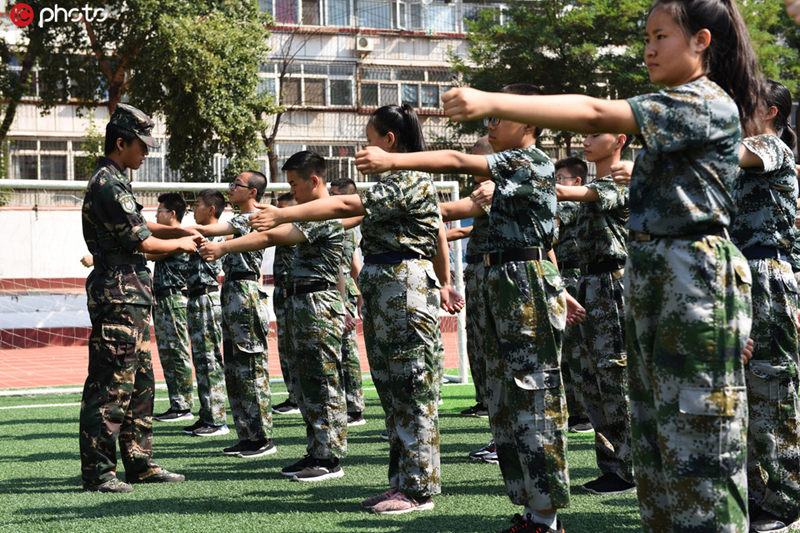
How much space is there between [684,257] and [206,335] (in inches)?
233

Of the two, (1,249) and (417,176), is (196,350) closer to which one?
(417,176)

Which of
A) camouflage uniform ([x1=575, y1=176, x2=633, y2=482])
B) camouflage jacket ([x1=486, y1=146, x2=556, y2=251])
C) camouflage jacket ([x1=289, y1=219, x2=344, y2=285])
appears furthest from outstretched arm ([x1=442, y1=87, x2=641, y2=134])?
camouflage jacket ([x1=289, y1=219, x2=344, y2=285])

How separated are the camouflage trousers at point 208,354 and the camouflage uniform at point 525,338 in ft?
14.4

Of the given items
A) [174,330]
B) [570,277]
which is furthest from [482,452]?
[174,330]

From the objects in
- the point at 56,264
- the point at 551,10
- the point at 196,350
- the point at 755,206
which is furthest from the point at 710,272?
the point at 551,10

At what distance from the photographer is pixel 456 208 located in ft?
17.4

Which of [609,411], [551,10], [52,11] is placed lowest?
[609,411]

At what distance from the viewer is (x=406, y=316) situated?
4.63 m

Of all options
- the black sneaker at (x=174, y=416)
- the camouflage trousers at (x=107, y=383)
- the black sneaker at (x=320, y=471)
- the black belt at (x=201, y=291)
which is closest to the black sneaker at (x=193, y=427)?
the black sneaker at (x=174, y=416)

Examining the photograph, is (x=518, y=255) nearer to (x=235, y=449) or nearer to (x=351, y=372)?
(x=235, y=449)

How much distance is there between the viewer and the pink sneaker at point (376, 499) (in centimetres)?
470

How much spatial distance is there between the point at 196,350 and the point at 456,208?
3662 millimetres

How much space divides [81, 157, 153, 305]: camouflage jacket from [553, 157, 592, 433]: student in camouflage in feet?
9.83

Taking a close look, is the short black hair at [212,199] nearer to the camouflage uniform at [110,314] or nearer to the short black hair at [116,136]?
the short black hair at [116,136]
